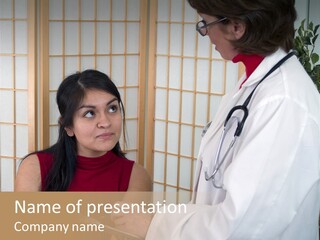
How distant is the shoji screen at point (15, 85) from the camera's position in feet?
12.1

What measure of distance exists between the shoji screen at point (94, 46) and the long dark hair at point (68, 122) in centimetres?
135

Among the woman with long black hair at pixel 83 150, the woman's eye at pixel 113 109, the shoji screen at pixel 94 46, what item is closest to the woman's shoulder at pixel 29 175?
the woman with long black hair at pixel 83 150

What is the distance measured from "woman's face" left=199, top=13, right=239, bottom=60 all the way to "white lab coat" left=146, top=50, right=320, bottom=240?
0.16m

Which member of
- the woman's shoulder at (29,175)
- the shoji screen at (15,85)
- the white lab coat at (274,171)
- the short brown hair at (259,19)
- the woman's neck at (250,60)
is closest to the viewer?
the white lab coat at (274,171)

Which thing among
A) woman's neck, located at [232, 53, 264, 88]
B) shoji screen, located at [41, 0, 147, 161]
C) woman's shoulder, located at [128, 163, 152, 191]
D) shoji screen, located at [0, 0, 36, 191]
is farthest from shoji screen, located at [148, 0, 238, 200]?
woman's neck, located at [232, 53, 264, 88]

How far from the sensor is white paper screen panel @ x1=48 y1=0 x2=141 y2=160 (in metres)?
3.76

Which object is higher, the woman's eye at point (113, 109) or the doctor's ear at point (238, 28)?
the doctor's ear at point (238, 28)

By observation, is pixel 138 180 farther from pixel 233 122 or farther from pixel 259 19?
pixel 259 19

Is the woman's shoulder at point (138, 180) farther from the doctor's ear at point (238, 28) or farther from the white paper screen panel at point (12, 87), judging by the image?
the white paper screen panel at point (12, 87)

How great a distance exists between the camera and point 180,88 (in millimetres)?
3852

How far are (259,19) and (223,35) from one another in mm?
117

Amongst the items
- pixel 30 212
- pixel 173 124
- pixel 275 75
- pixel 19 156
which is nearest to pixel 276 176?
pixel 275 75

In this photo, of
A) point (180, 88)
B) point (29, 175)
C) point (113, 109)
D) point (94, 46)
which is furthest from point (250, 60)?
point (94, 46)

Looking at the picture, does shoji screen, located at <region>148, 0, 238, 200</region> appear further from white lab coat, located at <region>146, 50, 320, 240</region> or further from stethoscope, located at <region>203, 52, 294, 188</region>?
white lab coat, located at <region>146, 50, 320, 240</region>
